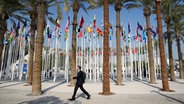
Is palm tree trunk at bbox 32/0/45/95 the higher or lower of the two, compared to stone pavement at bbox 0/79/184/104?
higher

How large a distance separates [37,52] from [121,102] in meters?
6.69

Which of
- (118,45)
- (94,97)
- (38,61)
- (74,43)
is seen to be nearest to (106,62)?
(94,97)

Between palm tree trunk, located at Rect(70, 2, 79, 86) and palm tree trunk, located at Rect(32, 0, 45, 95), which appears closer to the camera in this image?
palm tree trunk, located at Rect(32, 0, 45, 95)

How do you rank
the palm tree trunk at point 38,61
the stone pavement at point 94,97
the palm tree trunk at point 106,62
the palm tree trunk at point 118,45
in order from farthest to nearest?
the palm tree trunk at point 118,45 < the palm tree trunk at point 106,62 < the palm tree trunk at point 38,61 < the stone pavement at point 94,97

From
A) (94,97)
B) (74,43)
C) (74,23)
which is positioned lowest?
(94,97)

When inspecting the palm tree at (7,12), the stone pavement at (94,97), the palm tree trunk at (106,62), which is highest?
the palm tree at (7,12)

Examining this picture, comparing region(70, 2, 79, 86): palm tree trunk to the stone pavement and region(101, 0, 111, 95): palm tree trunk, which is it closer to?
the stone pavement

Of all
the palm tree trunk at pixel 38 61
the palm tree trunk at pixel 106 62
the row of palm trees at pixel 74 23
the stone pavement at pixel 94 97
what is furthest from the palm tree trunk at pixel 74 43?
the palm tree trunk at pixel 106 62

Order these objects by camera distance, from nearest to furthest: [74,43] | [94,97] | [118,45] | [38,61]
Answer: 1. [94,97]
2. [38,61]
3. [74,43]
4. [118,45]

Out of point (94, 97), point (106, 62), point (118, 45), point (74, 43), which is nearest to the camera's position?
point (94, 97)

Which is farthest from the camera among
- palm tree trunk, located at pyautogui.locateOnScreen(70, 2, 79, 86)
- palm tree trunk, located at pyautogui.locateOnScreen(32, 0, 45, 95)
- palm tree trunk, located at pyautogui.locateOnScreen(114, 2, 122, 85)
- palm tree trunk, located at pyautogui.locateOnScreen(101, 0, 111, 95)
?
palm tree trunk, located at pyautogui.locateOnScreen(114, 2, 122, 85)

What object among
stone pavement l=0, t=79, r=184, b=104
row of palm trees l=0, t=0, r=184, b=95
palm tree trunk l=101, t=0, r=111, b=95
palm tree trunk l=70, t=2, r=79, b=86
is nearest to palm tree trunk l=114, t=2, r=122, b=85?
row of palm trees l=0, t=0, r=184, b=95

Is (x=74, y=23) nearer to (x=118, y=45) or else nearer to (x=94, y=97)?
(x=118, y=45)

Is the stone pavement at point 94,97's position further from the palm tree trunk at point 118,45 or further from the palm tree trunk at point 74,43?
the palm tree trunk at point 118,45
